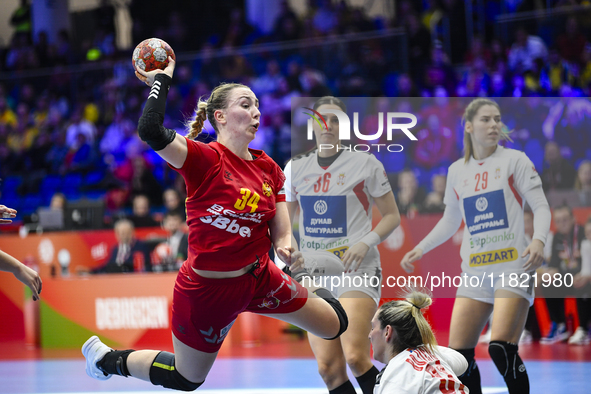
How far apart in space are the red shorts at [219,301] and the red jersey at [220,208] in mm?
83

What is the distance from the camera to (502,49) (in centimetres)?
1041

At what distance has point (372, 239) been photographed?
4402mm

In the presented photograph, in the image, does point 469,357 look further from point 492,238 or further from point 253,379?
point 253,379

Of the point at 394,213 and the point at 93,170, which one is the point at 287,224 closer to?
the point at 394,213

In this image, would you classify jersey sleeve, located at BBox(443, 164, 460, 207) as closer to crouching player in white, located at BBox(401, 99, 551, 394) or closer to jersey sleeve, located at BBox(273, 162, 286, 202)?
crouching player in white, located at BBox(401, 99, 551, 394)

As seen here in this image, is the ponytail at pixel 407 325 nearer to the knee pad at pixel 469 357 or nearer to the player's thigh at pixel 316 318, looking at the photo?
the player's thigh at pixel 316 318

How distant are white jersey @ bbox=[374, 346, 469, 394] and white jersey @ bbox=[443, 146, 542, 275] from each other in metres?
1.72

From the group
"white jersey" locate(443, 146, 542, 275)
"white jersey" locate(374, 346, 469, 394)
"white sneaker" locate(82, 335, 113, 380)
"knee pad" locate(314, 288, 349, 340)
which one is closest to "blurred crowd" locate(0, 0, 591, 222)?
"white jersey" locate(443, 146, 542, 275)

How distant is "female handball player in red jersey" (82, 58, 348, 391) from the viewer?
338 centimetres

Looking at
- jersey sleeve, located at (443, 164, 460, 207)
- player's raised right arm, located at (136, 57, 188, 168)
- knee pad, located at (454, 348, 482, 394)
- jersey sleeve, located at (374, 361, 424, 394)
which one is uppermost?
player's raised right arm, located at (136, 57, 188, 168)

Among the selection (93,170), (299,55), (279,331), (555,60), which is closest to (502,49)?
(555,60)

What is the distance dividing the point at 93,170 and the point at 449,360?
1071 cm

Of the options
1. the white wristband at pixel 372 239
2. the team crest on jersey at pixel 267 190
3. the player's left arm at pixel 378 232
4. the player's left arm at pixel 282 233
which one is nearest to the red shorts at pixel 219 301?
the player's left arm at pixel 282 233

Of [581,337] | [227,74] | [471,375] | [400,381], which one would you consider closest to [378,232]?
[471,375]
